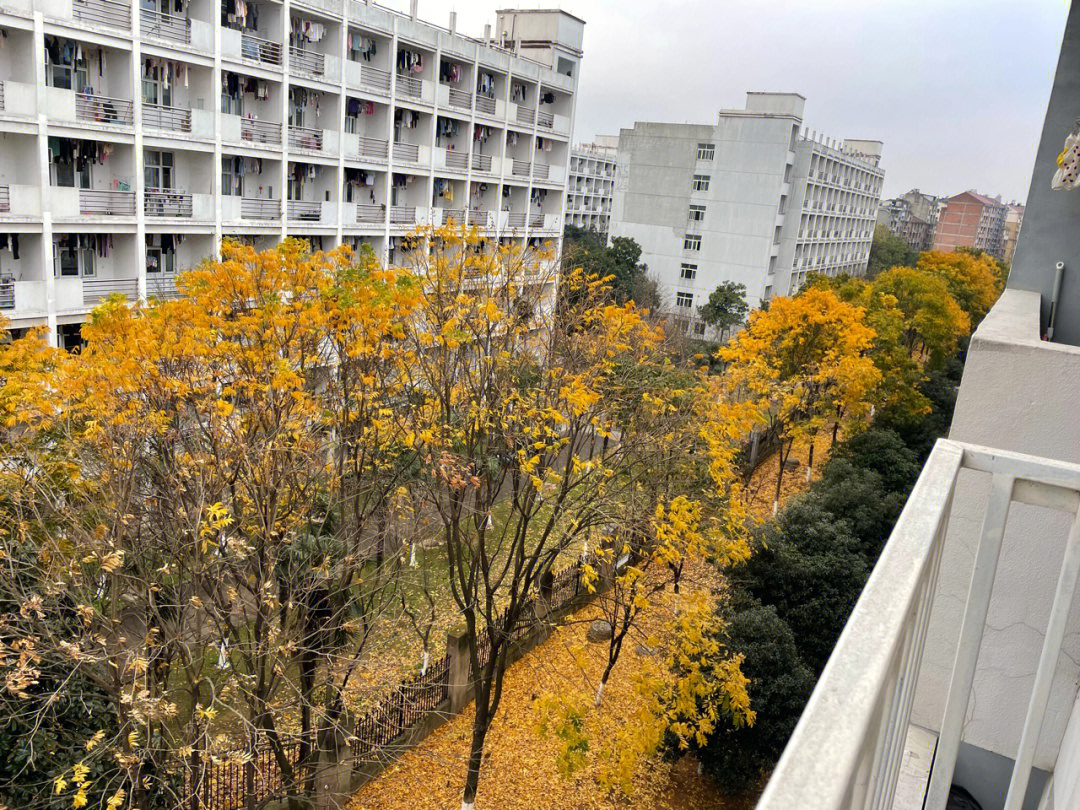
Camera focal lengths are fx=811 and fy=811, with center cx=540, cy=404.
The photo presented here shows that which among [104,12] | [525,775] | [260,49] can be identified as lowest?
[525,775]

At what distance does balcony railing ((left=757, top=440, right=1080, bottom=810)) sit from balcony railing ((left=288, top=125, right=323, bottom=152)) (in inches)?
750

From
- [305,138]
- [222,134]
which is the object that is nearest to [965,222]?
[305,138]

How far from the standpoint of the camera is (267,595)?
6930 millimetres

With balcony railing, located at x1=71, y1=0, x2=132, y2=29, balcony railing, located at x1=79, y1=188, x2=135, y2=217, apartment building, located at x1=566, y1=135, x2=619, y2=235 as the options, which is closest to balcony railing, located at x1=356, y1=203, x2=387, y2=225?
balcony railing, located at x1=79, y1=188, x2=135, y2=217

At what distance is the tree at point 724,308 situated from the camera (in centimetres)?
3781

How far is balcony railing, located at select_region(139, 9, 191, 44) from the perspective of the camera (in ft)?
49.9

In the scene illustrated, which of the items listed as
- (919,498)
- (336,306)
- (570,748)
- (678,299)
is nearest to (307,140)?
(336,306)

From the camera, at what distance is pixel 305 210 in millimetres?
19688

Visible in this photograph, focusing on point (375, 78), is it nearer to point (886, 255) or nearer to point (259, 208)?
point (259, 208)

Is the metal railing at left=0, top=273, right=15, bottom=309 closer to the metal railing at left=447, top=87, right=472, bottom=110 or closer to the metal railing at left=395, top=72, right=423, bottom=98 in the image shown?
the metal railing at left=395, top=72, right=423, bottom=98

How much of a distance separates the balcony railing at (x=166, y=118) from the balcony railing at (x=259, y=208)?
6.64ft

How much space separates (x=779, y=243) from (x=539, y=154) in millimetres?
19760

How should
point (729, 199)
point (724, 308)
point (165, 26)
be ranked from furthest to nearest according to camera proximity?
1. point (729, 199)
2. point (724, 308)
3. point (165, 26)

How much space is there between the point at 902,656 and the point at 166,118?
1758 centimetres
